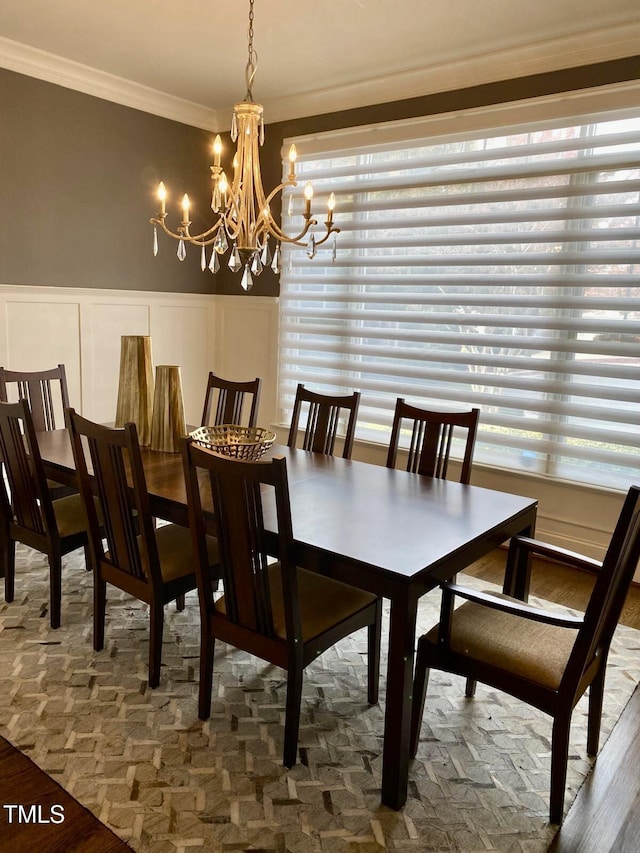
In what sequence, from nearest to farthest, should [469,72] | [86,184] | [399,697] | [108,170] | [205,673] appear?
[399,697] → [205,673] → [469,72] → [86,184] → [108,170]

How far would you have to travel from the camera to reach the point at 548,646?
1.86 m

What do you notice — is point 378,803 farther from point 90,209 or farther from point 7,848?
point 90,209

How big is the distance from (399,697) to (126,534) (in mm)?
1113

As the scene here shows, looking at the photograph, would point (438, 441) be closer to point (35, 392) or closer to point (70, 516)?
point (70, 516)

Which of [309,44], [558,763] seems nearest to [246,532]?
[558,763]

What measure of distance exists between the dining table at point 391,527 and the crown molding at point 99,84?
2.47m

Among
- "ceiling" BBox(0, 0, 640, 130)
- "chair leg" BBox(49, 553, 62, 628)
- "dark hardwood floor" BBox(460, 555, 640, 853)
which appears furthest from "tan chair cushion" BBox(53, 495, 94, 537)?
"ceiling" BBox(0, 0, 640, 130)

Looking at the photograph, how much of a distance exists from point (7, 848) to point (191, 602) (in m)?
1.40

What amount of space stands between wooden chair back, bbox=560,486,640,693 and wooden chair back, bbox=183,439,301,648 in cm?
76

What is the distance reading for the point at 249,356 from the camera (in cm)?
514

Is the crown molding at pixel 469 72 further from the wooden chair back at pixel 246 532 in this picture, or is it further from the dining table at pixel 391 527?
the wooden chair back at pixel 246 532

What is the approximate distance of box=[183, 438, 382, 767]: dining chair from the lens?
6.00ft

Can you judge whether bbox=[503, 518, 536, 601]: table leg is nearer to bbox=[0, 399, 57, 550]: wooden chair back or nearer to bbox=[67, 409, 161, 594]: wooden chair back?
bbox=[67, 409, 161, 594]: wooden chair back

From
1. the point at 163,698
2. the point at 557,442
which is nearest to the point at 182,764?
the point at 163,698
